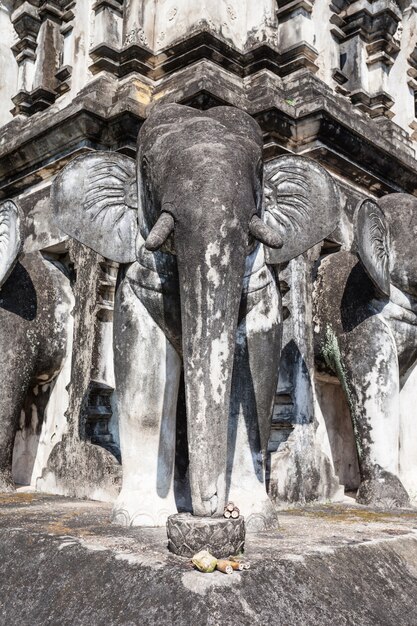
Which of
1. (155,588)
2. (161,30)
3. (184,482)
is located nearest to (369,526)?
(184,482)

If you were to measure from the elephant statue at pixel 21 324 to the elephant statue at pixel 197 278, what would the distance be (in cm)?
135

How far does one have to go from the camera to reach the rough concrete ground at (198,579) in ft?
7.47

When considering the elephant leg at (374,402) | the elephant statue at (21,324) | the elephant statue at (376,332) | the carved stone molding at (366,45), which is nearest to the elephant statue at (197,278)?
the elephant statue at (376,332)

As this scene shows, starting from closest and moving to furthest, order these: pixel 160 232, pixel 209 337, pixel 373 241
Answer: pixel 209 337 → pixel 160 232 → pixel 373 241

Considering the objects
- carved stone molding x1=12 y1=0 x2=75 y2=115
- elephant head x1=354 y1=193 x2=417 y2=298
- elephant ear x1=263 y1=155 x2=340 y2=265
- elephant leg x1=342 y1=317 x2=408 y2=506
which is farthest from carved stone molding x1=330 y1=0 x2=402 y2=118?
elephant ear x1=263 y1=155 x2=340 y2=265

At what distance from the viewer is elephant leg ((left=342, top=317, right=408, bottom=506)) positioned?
449 cm

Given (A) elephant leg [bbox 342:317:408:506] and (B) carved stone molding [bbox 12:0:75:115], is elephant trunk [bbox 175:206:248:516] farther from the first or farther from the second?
(B) carved stone molding [bbox 12:0:75:115]

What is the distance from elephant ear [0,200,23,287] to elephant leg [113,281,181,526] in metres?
1.62

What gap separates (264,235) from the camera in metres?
3.00

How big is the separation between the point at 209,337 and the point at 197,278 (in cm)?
24

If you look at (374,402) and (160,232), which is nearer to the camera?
(160,232)

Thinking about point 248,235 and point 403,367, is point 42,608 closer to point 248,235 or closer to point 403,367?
point 248,235

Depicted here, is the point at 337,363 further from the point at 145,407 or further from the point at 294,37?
the point at 294,37

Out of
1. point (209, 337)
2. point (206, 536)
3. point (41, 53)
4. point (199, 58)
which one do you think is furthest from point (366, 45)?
point (206, 536)
